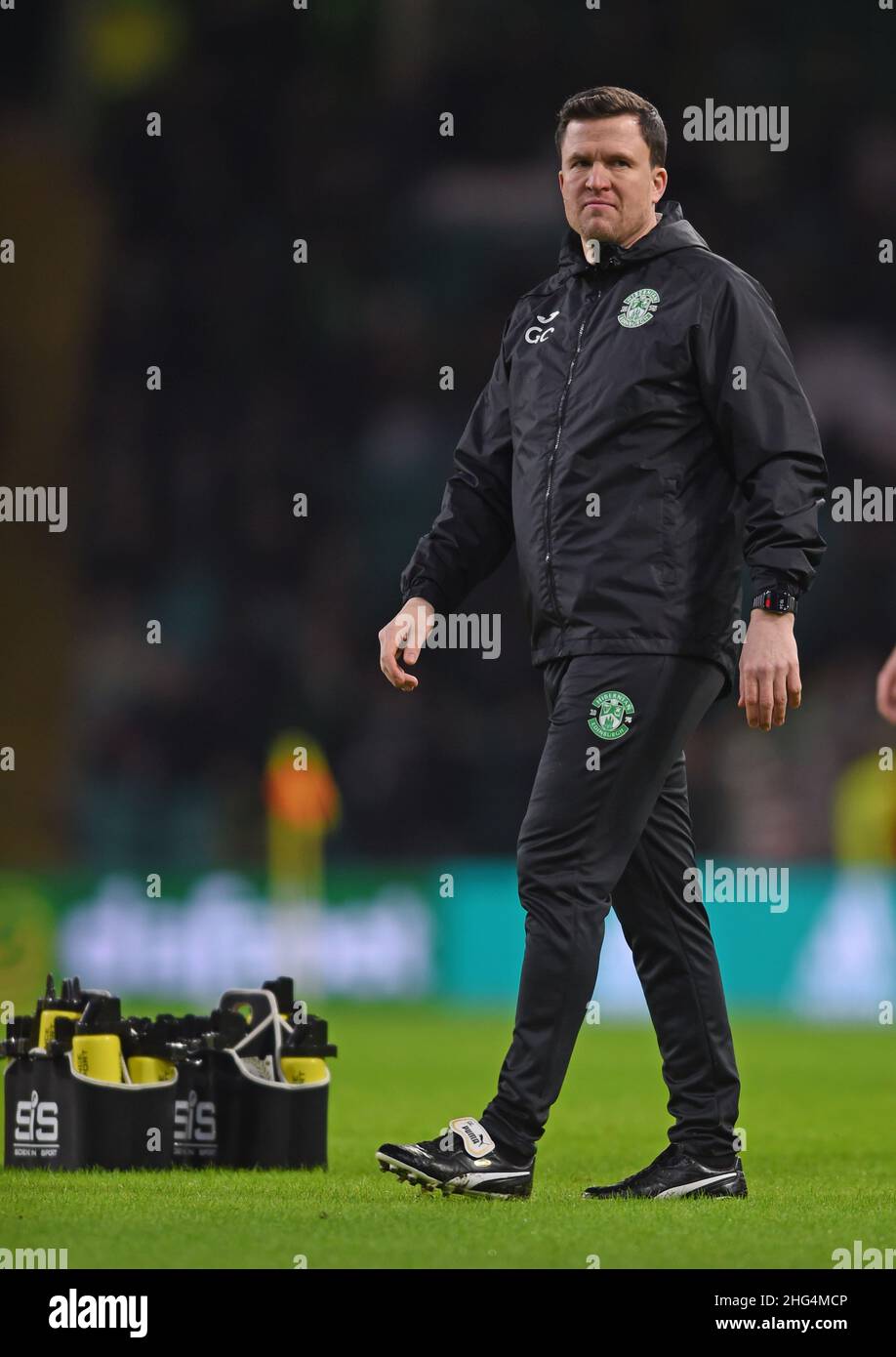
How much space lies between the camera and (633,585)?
4.30m

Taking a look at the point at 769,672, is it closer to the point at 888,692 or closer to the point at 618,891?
the point at 888,692

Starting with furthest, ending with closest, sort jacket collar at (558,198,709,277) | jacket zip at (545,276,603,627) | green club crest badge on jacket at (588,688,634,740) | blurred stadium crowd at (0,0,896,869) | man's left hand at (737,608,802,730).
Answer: blurred stadium crowd at (0,0,896,869), jacket collar at (558,198,709,277), jacket zip at (545,276,603,627), green club crest badge on jacket at (588,688,634,740), man's left hand at (737,608,802,730)

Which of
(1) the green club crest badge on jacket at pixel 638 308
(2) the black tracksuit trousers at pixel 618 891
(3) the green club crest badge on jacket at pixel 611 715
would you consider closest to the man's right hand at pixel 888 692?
(2) the black tracksuit trousers at pixel 618 891

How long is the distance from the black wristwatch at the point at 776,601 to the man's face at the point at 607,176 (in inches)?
35.2

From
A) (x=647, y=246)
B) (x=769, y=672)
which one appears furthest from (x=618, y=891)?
(x=647, y=246)

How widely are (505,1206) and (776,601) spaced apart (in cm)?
131

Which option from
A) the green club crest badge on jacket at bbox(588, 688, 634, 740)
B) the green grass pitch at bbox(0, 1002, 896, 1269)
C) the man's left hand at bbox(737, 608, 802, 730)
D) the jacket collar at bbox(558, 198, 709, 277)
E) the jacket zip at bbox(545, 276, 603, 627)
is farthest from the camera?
the jacket collar at bbox(558, 198, 709, 277)

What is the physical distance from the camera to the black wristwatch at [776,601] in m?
4.18

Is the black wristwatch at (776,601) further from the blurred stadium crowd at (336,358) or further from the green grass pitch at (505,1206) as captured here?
the blurred stadium crowd at (336,358)

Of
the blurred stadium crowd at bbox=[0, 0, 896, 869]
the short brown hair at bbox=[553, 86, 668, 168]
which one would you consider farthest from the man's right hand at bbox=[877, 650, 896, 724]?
the blurred stadium crowd at bbox=[0, 0, 896, 869]

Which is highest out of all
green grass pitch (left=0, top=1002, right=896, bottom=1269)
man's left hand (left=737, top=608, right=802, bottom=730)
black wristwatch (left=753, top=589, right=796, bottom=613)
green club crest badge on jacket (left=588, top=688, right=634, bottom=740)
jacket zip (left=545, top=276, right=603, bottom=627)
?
jacket zip (left=545, top=276, right=603, bottom=627)

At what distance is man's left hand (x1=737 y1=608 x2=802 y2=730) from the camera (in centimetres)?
415

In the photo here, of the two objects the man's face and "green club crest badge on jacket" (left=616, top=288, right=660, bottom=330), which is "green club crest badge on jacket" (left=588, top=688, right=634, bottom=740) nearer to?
"green club crest badge on jacket" (left=616, top=288, right=660, bottom=330)
